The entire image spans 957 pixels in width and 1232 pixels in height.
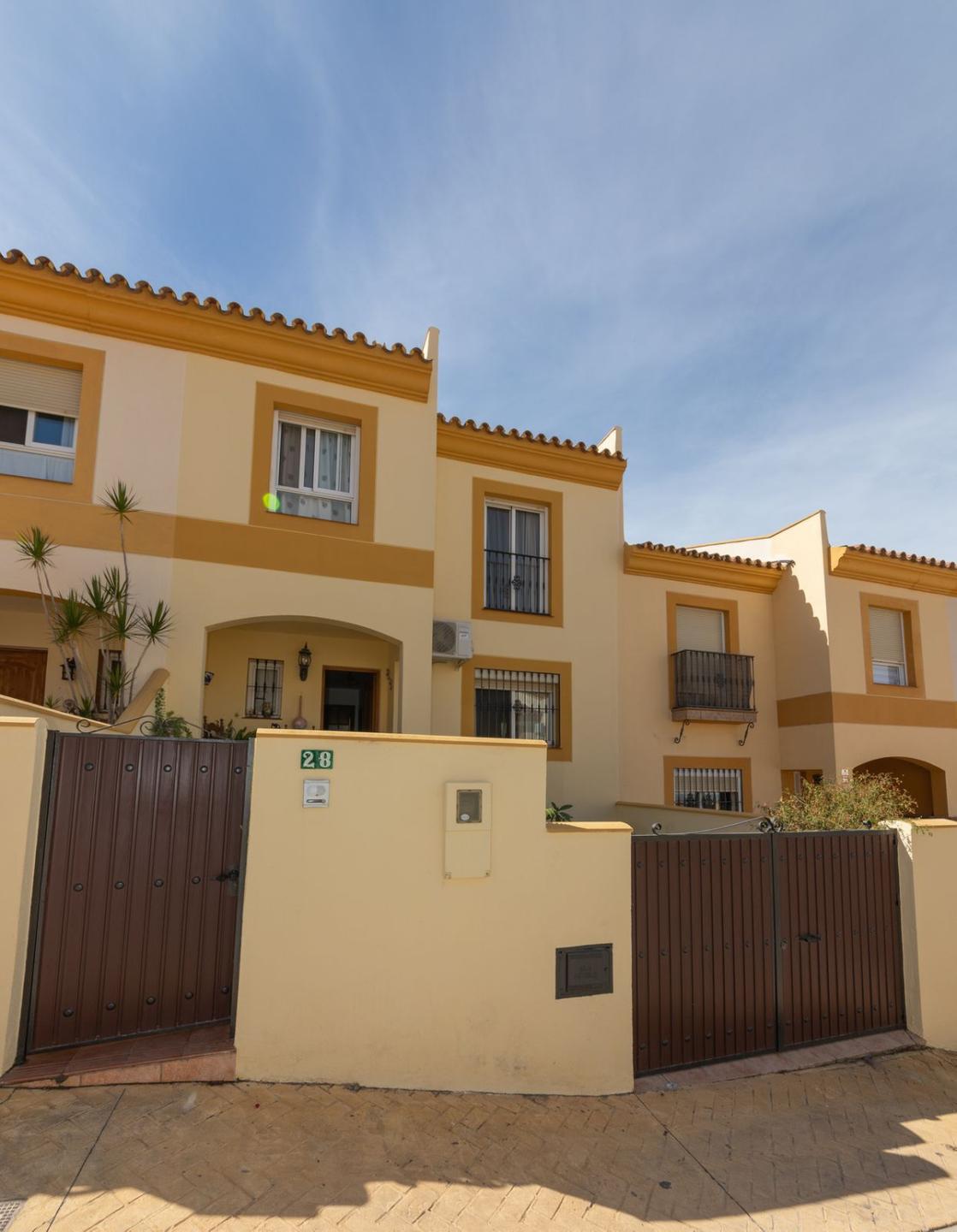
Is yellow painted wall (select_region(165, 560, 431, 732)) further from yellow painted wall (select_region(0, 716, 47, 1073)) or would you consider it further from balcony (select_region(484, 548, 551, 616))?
yellow painted wall (select_region(0, 716, 47, 1073))

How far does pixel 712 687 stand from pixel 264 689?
25.7ft

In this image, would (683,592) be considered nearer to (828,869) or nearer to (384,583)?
(384,583)

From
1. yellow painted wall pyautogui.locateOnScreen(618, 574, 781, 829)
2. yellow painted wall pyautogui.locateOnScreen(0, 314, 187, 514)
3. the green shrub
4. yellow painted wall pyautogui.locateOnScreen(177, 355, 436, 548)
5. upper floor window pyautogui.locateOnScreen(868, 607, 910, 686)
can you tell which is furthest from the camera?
upper floor window pyautogui.locateOnScreen(868, 607, 910, 686)

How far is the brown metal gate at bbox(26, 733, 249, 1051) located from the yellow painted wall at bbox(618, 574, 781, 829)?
26.7 feet

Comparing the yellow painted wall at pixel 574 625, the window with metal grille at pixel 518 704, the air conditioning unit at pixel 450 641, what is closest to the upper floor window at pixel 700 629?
the yellow painted wall at pixel 574 625

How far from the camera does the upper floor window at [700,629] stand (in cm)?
1309

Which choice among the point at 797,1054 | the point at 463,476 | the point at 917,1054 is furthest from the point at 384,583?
the point at 917,1054

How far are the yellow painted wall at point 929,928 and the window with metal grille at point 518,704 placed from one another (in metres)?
5.26

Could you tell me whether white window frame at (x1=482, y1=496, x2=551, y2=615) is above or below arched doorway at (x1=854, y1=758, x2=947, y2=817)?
above

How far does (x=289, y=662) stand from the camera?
10.1 metres

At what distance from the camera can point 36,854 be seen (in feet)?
13.5

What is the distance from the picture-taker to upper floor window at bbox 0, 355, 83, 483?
789 centimetres

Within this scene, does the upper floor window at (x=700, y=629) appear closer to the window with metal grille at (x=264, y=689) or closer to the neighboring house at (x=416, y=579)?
the neighboring house at (x=416, y=579)

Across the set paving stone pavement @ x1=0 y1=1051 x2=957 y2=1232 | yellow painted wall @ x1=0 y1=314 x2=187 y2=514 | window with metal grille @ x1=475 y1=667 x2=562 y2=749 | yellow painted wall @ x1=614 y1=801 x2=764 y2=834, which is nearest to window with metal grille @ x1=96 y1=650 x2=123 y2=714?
yellow painted wall @ x1=0 y1=314 x2=187 y2=514
